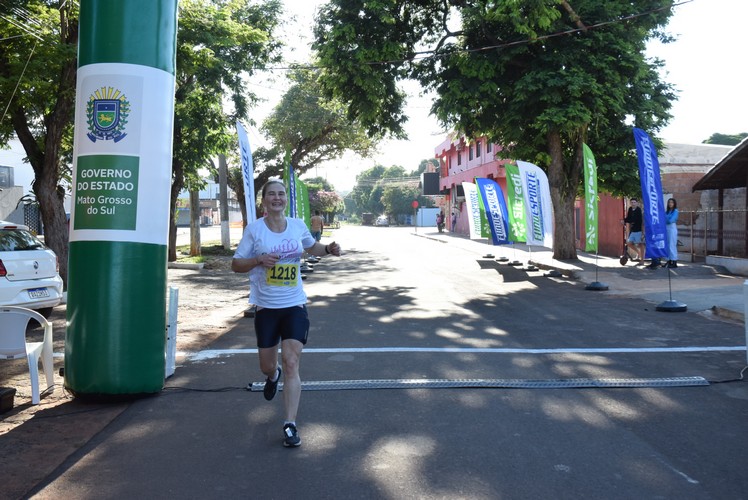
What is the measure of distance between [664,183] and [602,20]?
10.3m

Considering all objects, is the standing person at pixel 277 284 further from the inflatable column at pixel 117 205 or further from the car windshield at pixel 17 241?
the car windshield at pixel 17 241

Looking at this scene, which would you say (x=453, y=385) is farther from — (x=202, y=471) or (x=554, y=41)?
(x=554, y=41)

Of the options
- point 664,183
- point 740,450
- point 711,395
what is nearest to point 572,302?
point 711,395

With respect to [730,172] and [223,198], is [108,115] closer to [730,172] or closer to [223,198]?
[730,172]

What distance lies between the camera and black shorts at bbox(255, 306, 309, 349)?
15.5ft

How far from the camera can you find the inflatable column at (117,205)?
215 inches

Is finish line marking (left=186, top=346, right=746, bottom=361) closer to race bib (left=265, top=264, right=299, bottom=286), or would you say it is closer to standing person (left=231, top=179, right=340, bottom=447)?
standing person (left=231, top=179, right=340, bottom=447)

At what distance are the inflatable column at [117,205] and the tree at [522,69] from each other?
11.3m

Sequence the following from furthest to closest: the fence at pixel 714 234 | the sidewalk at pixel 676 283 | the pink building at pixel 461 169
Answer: the pink building at pixel 461 169
the fence at pixel 714 234
the sidewalk at pixel 676 283

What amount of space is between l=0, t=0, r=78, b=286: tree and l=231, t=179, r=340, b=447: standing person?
8427 mm

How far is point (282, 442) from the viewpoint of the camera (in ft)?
14.9

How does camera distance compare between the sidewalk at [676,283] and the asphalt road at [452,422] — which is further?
the sidewalk at [676,283]

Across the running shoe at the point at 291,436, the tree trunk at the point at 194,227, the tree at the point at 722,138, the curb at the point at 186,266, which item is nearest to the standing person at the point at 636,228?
the curb at the point at 186,266

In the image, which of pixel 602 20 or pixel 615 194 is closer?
pixel 602 20
